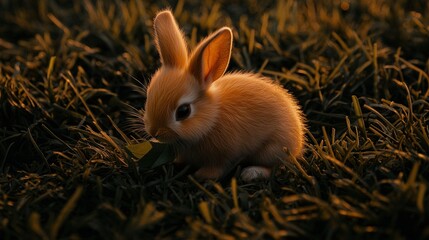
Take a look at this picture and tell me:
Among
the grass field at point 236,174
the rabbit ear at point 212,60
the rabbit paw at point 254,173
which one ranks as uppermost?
the rabbit ear at point 212,60

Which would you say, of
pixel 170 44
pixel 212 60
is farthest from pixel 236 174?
pixel 170 44

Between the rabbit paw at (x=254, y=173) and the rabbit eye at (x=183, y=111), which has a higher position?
the rabbit eye at (x=183, y=111)

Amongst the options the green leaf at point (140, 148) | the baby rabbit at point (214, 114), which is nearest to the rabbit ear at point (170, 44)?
the baby rabbit at point (214, 114)

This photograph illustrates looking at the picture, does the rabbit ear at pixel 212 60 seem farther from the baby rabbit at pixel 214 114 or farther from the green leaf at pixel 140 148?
the green leaf at pixel 140 148

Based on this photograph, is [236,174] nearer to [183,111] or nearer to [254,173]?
[254,173]

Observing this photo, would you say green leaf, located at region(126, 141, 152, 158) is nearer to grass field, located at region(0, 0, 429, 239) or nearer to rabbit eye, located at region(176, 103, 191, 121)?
grass field, located at region(0, 0, 429, 239)

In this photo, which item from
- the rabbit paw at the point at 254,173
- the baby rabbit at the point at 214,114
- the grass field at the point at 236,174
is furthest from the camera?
the rabbit paw at the point at 254,173

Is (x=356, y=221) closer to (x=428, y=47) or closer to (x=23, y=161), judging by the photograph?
(x=23, y=161)
